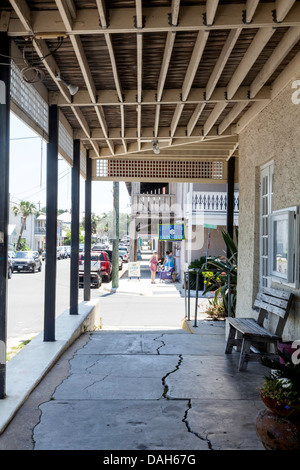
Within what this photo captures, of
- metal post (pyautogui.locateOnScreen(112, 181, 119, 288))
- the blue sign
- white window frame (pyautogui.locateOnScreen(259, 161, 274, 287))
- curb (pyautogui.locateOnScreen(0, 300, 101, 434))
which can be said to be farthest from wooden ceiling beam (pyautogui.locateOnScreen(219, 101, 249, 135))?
metal post (pyautogui.locateOnScreen(112, 181, 119, 288))

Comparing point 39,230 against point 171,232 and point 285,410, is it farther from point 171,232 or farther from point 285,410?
point 285,410

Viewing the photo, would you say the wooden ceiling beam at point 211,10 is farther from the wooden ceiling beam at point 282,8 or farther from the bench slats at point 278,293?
the bench slats at point 278,293

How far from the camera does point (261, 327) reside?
5617 mm

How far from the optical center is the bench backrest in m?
4.89

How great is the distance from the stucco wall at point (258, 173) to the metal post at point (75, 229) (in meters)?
3.15

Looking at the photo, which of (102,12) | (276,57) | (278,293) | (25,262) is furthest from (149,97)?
(25,262)

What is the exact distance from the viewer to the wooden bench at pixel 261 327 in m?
4.98

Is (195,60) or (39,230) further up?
(39,230)

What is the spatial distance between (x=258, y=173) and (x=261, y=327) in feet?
7.89

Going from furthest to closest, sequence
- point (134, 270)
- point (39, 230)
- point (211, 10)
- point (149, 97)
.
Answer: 1. point (39, 230)
2. point (134, 270)
3. point (149, 97)
4. point (211, 10)

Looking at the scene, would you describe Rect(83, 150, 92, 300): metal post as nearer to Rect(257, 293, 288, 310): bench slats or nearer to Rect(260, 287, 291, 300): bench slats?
Rect(257, 293, 288, 310): bench slats

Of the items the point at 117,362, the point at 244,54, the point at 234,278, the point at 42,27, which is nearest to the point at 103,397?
the point at 117,362

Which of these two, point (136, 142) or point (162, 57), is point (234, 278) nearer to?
point (136, 142)

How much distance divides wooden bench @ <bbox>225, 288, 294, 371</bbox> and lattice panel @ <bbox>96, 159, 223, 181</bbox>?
17.6 ft
